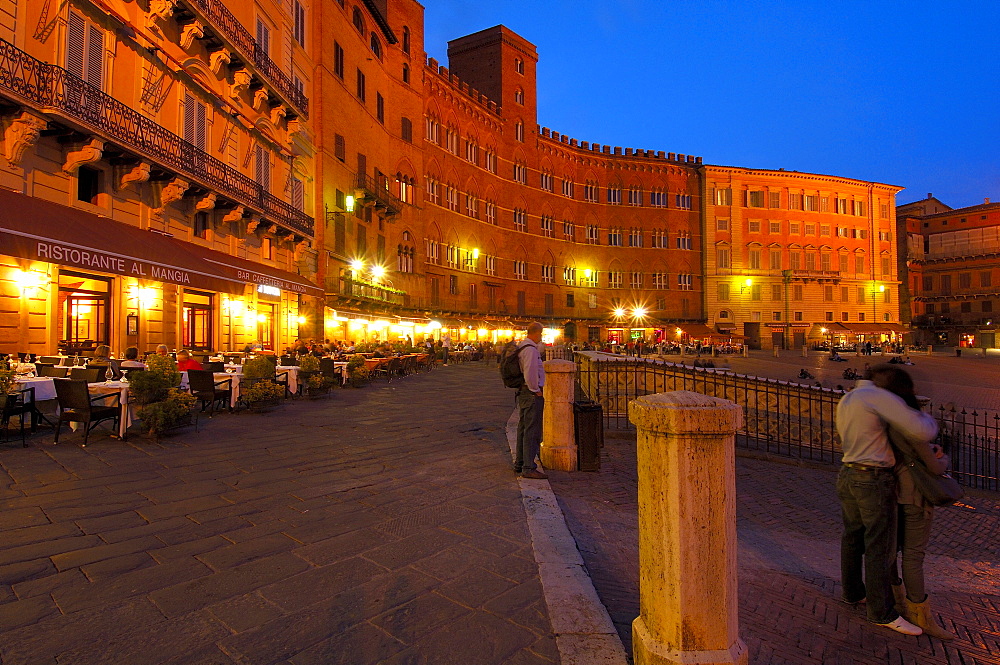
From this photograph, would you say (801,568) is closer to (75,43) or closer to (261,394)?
(261,394)

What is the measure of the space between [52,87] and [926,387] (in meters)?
23.8

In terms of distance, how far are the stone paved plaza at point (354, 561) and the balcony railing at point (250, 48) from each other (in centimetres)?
1460

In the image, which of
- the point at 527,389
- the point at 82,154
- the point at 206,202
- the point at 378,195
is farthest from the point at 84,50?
the point at 378,195

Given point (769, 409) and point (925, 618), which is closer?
point (925, 618)

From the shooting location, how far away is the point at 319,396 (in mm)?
11969

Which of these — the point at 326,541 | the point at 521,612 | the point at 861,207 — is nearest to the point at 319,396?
the point at 326,541

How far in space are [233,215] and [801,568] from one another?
17991 millimetres

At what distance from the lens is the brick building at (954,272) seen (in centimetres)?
5409

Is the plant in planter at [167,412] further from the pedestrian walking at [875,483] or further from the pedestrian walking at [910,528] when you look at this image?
the pedestrian walking at [910,528]

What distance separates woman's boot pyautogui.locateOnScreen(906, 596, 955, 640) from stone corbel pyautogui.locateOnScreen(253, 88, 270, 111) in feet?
72.4

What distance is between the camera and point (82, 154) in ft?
38.6

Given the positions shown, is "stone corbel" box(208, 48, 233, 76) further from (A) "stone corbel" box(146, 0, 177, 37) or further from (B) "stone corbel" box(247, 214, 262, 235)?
(B) "stone corbel" box(247, 214, 262, 235)

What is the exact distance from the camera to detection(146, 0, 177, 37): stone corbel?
1415cm

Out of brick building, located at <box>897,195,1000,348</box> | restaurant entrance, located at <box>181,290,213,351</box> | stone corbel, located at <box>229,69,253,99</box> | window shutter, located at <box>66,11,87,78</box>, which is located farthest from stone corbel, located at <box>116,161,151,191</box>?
brick building, located at <box>897,195,1000,348</box>
